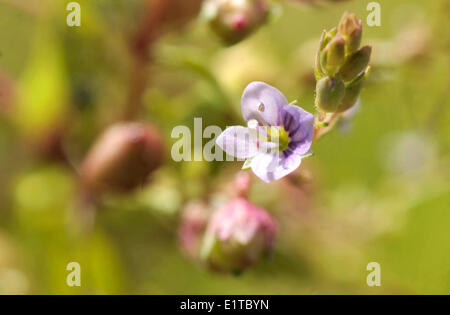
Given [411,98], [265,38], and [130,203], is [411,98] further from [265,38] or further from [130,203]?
[130,203]

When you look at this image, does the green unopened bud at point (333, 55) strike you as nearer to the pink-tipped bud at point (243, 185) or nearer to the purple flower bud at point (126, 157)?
the pink-tipped bud at point (243, 185)

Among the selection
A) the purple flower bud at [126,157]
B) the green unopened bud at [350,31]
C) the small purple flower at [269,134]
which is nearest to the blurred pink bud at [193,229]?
the purple flower bud at [126,157]

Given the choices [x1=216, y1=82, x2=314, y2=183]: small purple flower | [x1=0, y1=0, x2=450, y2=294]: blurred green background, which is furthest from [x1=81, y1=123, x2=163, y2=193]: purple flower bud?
[x1=216, y1=82, x2=314, y2=183]: small purple flower

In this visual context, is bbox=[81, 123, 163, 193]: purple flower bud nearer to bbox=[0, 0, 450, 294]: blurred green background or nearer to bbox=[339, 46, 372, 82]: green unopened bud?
bbox=[0, 0, 450, 294]: blurred green background

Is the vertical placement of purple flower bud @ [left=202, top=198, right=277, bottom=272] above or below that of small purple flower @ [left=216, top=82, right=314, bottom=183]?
below

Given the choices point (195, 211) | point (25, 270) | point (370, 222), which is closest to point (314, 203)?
point (370, 222)

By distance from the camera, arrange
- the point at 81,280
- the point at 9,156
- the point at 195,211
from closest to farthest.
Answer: the point at 195,211
the point at 81,280
the point at 9,156

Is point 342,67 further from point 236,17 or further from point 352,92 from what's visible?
point 236,17

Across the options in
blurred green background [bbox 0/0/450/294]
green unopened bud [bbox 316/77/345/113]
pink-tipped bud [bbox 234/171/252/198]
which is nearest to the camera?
green unopened bud [bbox 316/77/345/113]
